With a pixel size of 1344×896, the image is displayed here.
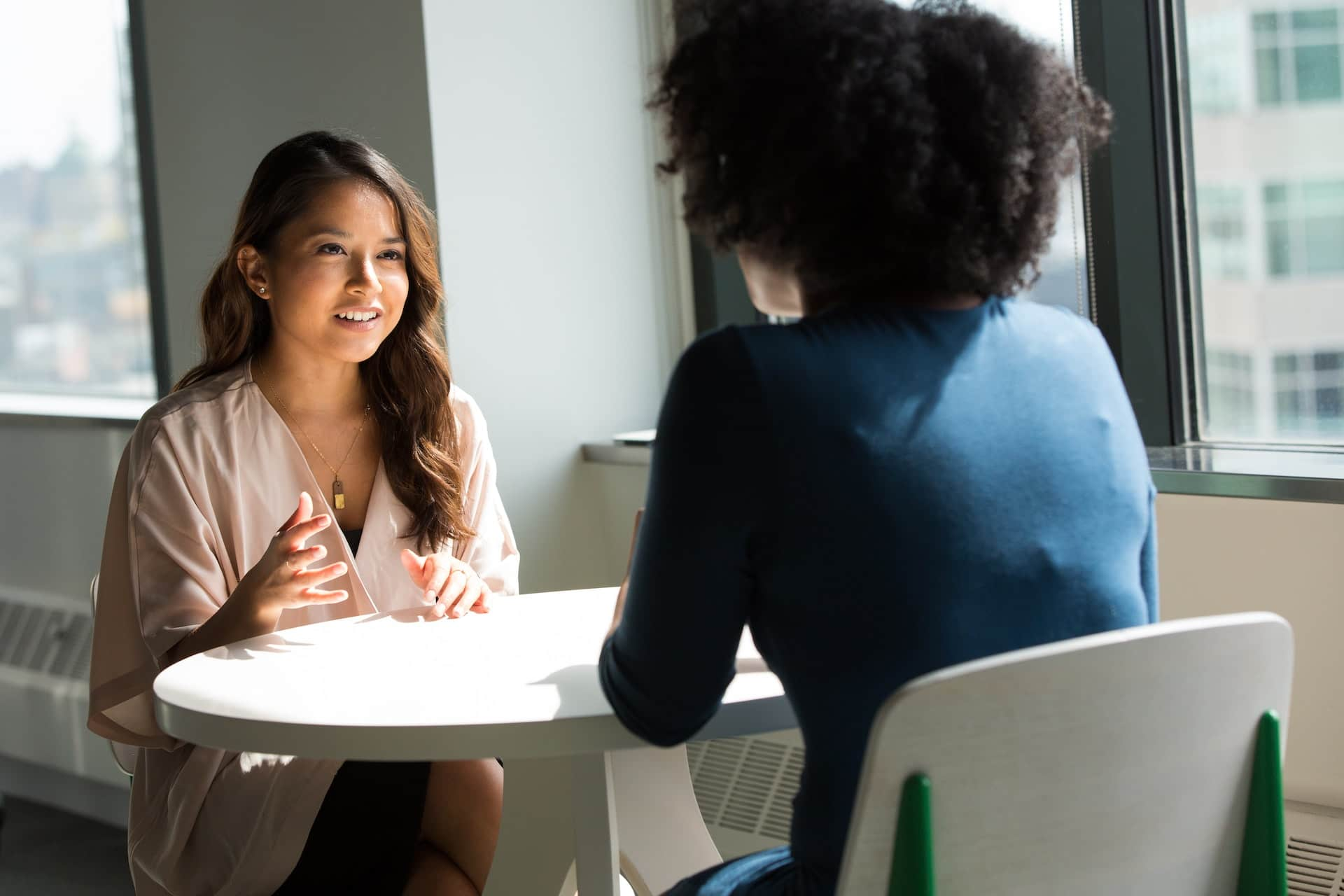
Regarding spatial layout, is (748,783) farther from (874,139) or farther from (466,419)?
(874,139)

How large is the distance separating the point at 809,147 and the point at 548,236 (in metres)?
2.01

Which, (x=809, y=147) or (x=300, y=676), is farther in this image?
(x=300, y=676)

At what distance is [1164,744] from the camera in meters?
0.96

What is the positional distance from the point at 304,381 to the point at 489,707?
0.97 meters

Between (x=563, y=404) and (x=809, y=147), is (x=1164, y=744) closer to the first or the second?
(x=809, y=147)

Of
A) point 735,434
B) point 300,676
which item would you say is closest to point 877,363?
point 735,434

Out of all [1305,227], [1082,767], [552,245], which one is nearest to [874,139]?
[1082,767]

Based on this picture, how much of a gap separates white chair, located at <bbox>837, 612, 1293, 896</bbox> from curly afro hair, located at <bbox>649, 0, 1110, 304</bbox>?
0.31 meters

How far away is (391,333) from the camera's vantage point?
214 centimetres

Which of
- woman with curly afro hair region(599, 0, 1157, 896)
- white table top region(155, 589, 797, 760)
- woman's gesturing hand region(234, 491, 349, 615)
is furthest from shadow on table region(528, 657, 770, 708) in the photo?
woman's gesturing hand region(234, 491, 349, 615)

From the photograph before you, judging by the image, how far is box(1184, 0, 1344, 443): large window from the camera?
2105mm

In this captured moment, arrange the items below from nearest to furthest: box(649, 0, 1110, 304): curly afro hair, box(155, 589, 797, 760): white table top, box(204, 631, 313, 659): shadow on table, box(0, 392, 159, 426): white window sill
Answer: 1. box(649, 0, 1110, 304): curly afro hair
2. box(155, 589, 797, 760): white table top
3. box(204, 631, 313, 659): shadow on table
4. box(0, 392, 159, 426): white window sill

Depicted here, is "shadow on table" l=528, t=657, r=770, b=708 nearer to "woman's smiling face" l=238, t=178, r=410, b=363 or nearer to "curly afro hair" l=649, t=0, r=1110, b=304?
"curly afro hair" l=649, t=0, r=1110, b=304

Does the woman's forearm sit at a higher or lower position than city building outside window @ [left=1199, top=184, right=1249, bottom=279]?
lower
